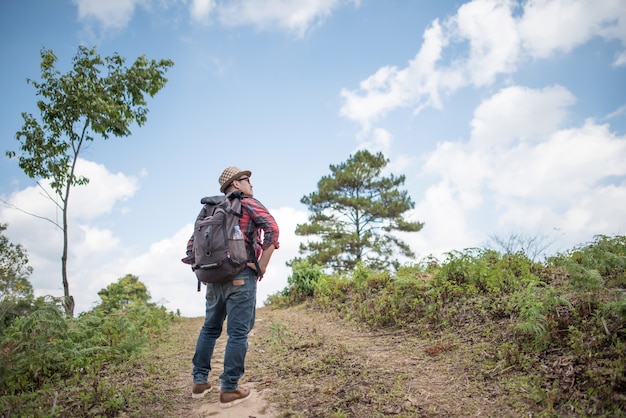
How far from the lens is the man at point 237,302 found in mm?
4965

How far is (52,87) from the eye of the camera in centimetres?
1555

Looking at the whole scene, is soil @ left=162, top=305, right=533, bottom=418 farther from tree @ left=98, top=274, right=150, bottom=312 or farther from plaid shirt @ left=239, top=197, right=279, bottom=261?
tree @ left=98, top=274, right=150, bottom=312

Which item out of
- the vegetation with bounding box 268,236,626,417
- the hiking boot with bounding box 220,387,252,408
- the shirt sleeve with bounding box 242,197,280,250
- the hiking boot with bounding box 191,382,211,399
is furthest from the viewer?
the hiking boot with bounding box 191,382,211,399

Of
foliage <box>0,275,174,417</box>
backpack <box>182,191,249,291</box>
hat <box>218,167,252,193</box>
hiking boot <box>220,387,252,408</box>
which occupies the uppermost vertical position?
hat <box>218,167,252,193</box>

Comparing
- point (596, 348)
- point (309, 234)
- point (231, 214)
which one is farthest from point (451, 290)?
point (309, 234)

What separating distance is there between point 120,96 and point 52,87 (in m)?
2.29

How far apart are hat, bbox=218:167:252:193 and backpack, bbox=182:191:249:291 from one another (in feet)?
0.93

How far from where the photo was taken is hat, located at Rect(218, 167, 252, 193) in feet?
17.7

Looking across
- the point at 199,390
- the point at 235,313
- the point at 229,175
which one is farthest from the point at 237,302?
the point at 229,175

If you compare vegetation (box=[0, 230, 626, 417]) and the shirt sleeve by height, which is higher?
the shirt sleeve

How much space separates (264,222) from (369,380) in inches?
95.8

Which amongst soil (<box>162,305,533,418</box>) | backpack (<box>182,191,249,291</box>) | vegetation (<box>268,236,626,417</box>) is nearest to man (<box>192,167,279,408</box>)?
backpack (<box>182,191,249,291</box>)

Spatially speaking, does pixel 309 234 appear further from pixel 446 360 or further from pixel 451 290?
pixel 446 360

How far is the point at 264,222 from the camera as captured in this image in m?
5.11
